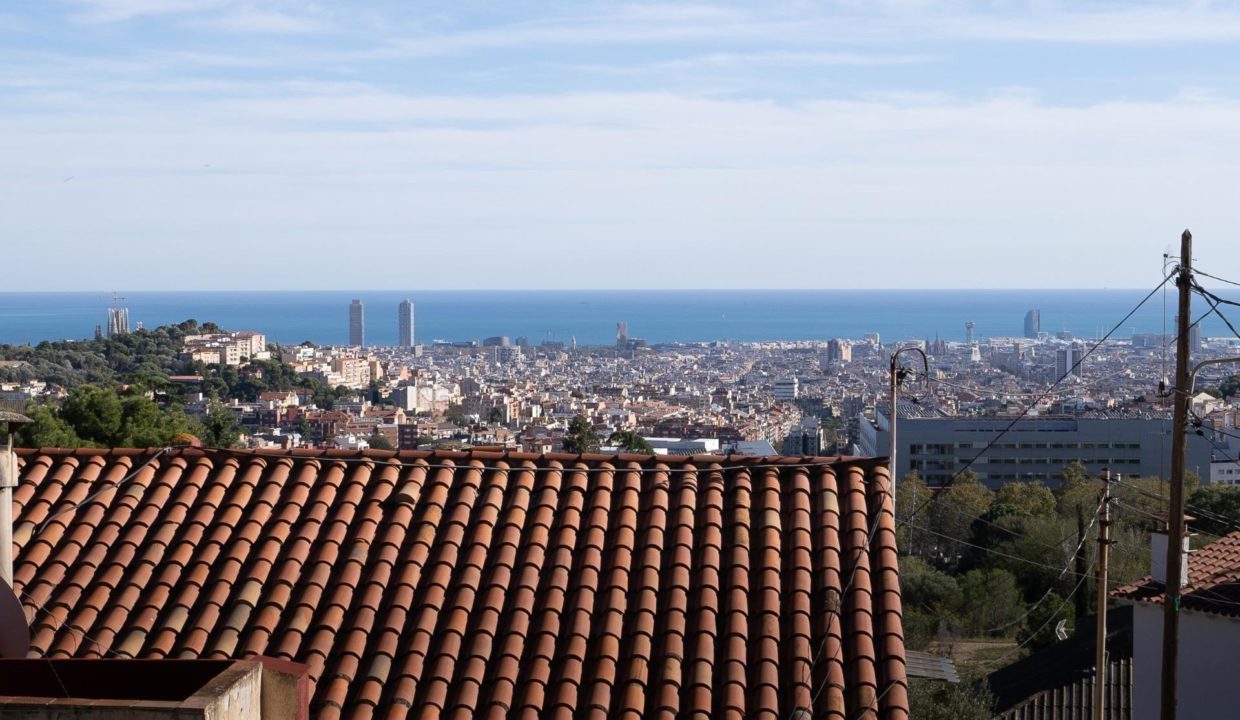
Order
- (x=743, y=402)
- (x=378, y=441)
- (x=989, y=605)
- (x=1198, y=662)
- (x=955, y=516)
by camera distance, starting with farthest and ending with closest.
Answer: (x=743, y=402)
(x=378, y=441)
(x=955, y=516)
(x=989, y=605)
(x=1198, y=662)

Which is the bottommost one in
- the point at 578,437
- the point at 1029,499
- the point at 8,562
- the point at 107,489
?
the point at 1029,499

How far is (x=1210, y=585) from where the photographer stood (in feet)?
36.4

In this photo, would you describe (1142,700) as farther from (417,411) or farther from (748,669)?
(417,411)

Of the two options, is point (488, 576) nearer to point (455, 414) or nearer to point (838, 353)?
point (455, 414)

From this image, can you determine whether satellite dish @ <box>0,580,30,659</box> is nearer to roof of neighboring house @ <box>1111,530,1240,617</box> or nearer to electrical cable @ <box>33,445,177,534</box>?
electrical cable @ <box>33,445,177,534</box>

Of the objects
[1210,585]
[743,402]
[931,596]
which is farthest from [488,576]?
[743,402]

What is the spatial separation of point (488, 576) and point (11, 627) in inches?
78.0

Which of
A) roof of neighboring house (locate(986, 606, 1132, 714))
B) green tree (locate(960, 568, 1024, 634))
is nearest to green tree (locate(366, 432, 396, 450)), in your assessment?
green tree (locate(960, 568, 1024, 634))

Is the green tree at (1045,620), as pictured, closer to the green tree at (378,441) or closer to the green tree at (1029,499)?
the green tree at (1029,499)

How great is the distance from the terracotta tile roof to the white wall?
5.35m

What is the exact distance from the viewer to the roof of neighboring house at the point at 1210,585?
10648mm

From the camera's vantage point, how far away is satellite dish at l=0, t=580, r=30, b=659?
5.05 meters

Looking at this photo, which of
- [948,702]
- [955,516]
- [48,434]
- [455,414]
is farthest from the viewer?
[455,414]

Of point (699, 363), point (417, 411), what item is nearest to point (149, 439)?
point (417, 411)
